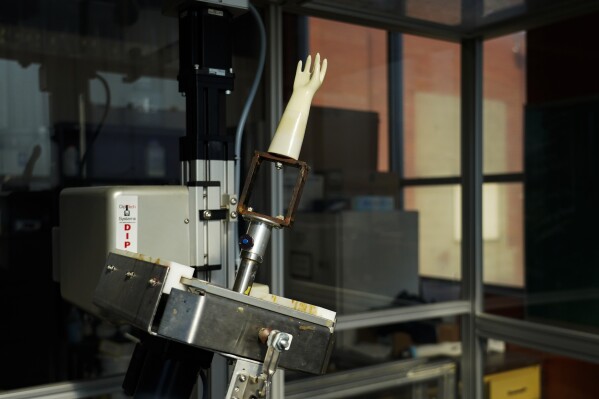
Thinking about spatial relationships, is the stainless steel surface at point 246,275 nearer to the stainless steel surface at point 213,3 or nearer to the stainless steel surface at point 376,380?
the stainless steel surface at point 213,3

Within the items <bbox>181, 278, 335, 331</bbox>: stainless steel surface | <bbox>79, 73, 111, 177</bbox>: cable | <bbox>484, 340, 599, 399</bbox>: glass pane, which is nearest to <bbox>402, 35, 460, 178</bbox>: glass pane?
<bbox>484, 340, 599, 399</bbox>: glass pane

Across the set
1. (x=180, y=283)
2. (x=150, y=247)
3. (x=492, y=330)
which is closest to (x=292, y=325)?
(x=180, y=283)

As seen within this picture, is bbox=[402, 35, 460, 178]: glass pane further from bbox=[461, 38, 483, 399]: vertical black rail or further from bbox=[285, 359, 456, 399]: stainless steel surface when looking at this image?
bbox=[285, 359, 456, 399]: stainless steel surface

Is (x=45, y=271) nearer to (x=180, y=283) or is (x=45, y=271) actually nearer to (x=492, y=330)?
(x=180, y=283)

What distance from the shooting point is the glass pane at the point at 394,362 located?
7.73 ft

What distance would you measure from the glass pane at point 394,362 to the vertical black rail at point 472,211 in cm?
5

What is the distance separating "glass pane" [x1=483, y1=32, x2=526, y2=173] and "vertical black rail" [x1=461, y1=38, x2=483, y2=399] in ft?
0.15

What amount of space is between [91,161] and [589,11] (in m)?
1.77

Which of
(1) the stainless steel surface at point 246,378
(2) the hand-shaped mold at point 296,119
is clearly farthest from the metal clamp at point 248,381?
(2) the hand-shaped mold at point 296,119

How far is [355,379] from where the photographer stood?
2383 millimetres

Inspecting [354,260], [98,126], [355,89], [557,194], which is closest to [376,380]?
[354,260]

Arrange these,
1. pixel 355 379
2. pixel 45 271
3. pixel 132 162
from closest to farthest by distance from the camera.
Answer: pixel 45 271
pixel 132 162
pixel 355 379

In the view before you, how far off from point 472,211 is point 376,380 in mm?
780

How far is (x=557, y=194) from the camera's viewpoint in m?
2.46
